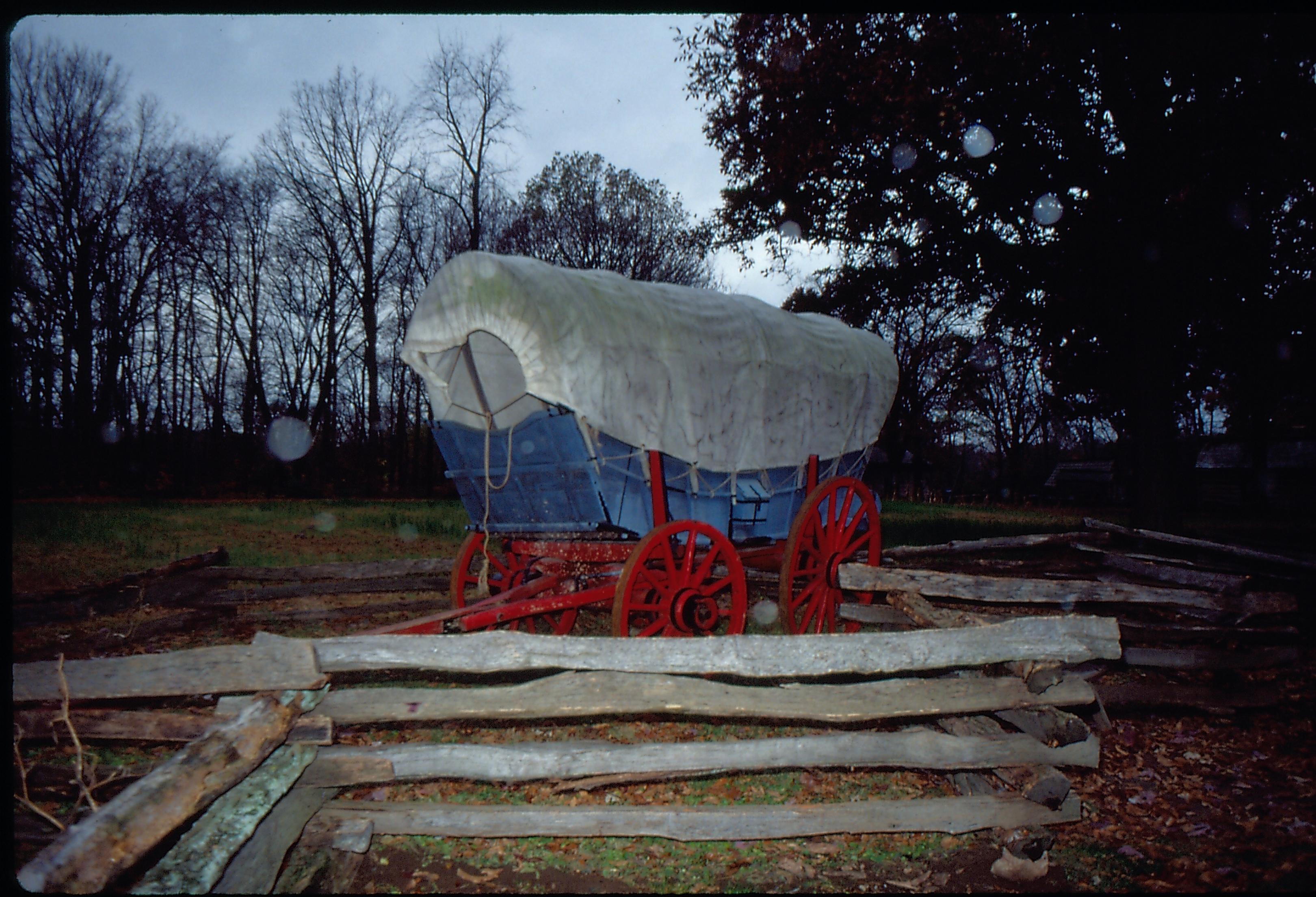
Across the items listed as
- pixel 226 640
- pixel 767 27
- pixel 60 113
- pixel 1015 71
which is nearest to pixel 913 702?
pixel 226 640

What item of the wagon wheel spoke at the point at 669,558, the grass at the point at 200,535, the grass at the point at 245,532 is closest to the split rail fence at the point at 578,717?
the wagon wheel spoke at the point at 669,558

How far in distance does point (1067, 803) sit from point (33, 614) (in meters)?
8.14

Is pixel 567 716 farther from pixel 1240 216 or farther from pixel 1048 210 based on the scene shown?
pixel 1240 216

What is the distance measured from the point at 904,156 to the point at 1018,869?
10.7 meters

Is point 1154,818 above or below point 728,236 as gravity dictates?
below

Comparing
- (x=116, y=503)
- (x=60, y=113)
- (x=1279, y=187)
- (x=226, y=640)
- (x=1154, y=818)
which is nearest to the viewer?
(x=1154, y=818)

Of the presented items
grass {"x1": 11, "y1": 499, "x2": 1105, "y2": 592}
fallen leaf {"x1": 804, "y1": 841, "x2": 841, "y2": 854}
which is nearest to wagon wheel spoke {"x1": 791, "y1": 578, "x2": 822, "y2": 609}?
fallen leaf {"x1": 804, "y1": 841, "x2": 841, "y2": 854}

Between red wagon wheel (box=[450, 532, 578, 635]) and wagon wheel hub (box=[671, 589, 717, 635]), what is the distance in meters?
1.27

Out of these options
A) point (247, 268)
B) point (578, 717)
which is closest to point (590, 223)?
point (247, 268)

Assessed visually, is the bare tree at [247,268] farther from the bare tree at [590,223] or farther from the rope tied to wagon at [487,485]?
the rope tied to wagon at [487,485]

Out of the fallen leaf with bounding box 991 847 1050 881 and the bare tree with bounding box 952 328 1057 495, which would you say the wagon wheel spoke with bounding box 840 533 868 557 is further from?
the bare tree with bounding box 952 328 1057 495

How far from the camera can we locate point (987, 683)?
4.00 m

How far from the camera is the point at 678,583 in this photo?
5418mm

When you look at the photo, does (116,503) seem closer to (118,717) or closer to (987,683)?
(118,717)
